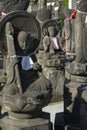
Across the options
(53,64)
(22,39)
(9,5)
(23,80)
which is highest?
(9,5)

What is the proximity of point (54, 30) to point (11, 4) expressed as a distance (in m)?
4.36

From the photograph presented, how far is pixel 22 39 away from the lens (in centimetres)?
482

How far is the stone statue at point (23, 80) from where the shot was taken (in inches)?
177

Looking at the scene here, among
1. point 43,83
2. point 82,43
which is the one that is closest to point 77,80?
point 82,43

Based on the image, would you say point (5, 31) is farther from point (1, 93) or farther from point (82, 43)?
point (82, 43)

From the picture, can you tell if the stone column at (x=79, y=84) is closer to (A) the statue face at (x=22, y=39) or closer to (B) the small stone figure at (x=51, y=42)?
(A) the statue face at (x=22, y=39)

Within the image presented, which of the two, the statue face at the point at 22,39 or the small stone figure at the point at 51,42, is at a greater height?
the statue face at the point at 22,39

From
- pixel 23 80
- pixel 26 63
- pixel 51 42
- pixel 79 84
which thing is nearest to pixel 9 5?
pixel 26 63

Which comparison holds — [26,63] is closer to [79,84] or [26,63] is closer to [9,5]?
[9,5]

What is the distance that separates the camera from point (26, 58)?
4891 mm

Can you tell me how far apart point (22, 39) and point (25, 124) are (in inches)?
41.1

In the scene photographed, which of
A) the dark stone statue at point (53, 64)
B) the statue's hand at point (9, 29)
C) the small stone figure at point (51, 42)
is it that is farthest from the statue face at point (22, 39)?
the small stone figure at point (51, 42)

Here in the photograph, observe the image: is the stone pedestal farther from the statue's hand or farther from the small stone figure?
the small stone figure

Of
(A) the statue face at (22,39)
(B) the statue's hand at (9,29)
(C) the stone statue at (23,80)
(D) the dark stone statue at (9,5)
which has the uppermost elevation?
(D) the dark stone statue at (9,5)
